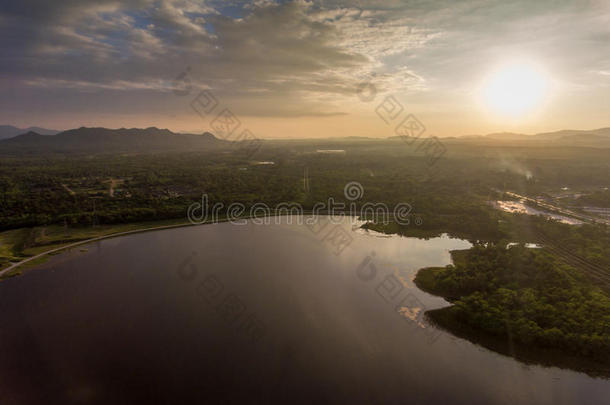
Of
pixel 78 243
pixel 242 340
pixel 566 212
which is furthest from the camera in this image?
pixel 566 212

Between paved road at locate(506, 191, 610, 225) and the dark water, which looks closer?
the dark water

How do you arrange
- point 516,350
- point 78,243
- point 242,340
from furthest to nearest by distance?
1. point 78,243
2. point 242,340
3. point 516,350

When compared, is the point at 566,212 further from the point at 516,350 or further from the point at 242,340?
the point at 242,340

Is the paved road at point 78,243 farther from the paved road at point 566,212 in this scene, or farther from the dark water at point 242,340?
the paved road at point 566,212

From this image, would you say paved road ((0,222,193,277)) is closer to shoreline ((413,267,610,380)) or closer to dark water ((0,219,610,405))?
dark water ((0,219,610,405))

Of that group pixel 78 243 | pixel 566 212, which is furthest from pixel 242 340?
pixel 566 212

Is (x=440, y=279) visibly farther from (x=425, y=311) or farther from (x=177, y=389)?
(x=177, y=389)

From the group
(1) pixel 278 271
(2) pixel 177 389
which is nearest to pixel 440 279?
(1) pixel 278 271

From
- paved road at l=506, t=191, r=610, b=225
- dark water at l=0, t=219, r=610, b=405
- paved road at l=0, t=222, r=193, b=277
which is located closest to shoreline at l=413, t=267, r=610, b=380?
dark water at l=0, t=219, r=610, b=405
